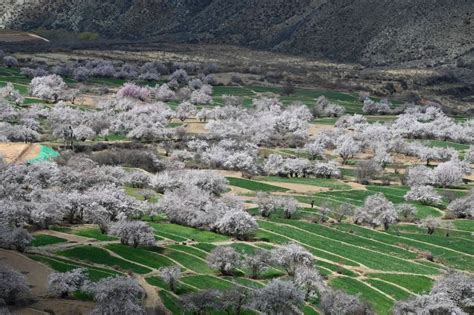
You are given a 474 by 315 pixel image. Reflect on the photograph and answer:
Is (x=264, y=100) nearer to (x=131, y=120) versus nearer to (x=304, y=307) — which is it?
(x=131, y=120)

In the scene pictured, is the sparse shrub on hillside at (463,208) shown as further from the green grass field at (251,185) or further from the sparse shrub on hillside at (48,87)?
the sparse shrub on hillside at (48,87)

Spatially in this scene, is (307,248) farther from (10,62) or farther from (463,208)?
(10,62)

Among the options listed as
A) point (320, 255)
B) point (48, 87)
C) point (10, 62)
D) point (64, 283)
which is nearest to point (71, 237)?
point (64, 283)

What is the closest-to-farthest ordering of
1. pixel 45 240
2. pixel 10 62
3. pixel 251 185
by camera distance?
pixel 45 240, pixel 251 185, pixel 10 62

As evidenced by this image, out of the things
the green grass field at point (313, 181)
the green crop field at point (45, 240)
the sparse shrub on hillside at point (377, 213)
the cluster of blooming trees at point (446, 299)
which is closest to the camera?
the cluster of blooming trees at point (446, 299)

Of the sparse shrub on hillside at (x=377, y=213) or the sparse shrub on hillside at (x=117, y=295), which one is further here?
the sparse shrub on hillside at (x=377, y=213)

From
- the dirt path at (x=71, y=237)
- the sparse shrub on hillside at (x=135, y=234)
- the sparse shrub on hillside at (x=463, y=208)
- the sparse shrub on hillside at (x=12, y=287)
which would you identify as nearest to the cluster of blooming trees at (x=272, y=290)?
the sparse shrub on hillside at (x=135, y=234)

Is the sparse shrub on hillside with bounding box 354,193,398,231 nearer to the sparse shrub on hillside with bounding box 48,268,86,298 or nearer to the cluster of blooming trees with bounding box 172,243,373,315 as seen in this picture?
the cluster of blooming trees with bounding box 172,243,373,315

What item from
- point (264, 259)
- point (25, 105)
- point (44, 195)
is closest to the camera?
point (264, 259)

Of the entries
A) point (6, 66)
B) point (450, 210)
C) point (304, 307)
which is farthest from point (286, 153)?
point (6, 66)

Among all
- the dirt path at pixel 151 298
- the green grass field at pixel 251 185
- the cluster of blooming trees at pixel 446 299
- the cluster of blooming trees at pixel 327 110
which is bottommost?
the dirt path at pixel 151 298

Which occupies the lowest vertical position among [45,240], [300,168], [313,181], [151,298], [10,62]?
[151,298]
